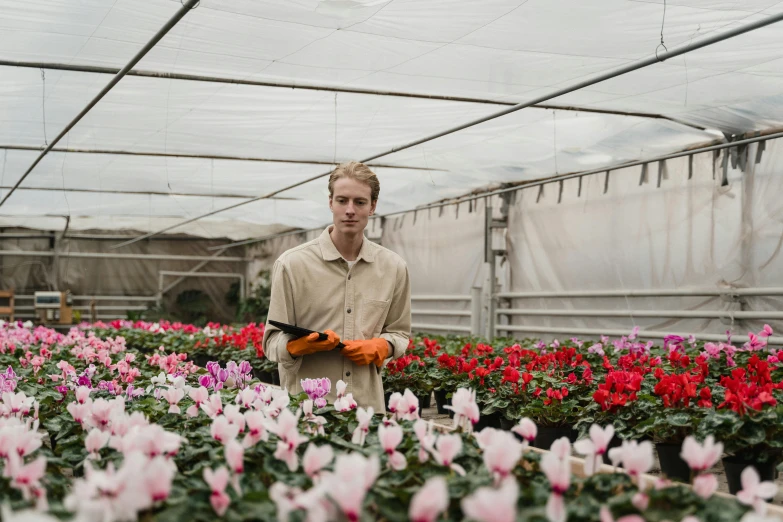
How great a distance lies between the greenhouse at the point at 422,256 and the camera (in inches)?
67.9

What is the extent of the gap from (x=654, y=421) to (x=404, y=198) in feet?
32.2

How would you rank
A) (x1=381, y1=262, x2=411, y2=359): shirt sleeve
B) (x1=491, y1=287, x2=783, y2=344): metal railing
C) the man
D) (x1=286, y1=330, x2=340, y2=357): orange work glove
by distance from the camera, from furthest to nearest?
(x1=491, y1=287, x2=783, y2=344): metal railing
(x1=381, y1=262, x2=411, y2=359): shirt sleeve
the man
(x1=286, y1=330, x2=340, y2=357): orange work glove

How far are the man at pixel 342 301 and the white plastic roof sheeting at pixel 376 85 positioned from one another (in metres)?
2.17

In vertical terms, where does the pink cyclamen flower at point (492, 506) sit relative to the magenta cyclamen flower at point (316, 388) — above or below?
above

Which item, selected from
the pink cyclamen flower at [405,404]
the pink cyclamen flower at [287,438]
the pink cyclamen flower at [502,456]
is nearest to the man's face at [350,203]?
the pink cyclamen flower at [405,404]

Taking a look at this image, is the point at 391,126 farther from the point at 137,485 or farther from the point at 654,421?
the point at 137,485

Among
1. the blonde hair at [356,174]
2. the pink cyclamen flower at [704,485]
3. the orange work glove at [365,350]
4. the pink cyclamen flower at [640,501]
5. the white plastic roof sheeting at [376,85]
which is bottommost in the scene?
the pink cyclamen flower at [640,501]

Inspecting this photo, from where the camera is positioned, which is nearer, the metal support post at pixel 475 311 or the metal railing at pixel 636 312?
the metal railing at pixel 636 312

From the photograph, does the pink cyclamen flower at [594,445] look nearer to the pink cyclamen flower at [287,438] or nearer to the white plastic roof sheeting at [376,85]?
the pink cyclamen flower at [287,438]

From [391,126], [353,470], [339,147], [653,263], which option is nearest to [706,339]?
[653,263]

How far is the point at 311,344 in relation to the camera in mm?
2977

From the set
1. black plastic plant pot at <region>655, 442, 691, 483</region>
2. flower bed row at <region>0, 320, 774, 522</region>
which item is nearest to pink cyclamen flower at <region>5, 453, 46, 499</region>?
flower bed row at <region>0, 320, 774, 522</region>

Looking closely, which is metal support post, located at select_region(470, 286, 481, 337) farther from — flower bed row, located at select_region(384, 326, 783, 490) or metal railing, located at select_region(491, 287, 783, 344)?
flower bed row, located at select_region(384, 326, 783, 490)

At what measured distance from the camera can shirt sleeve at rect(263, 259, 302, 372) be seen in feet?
10.0
